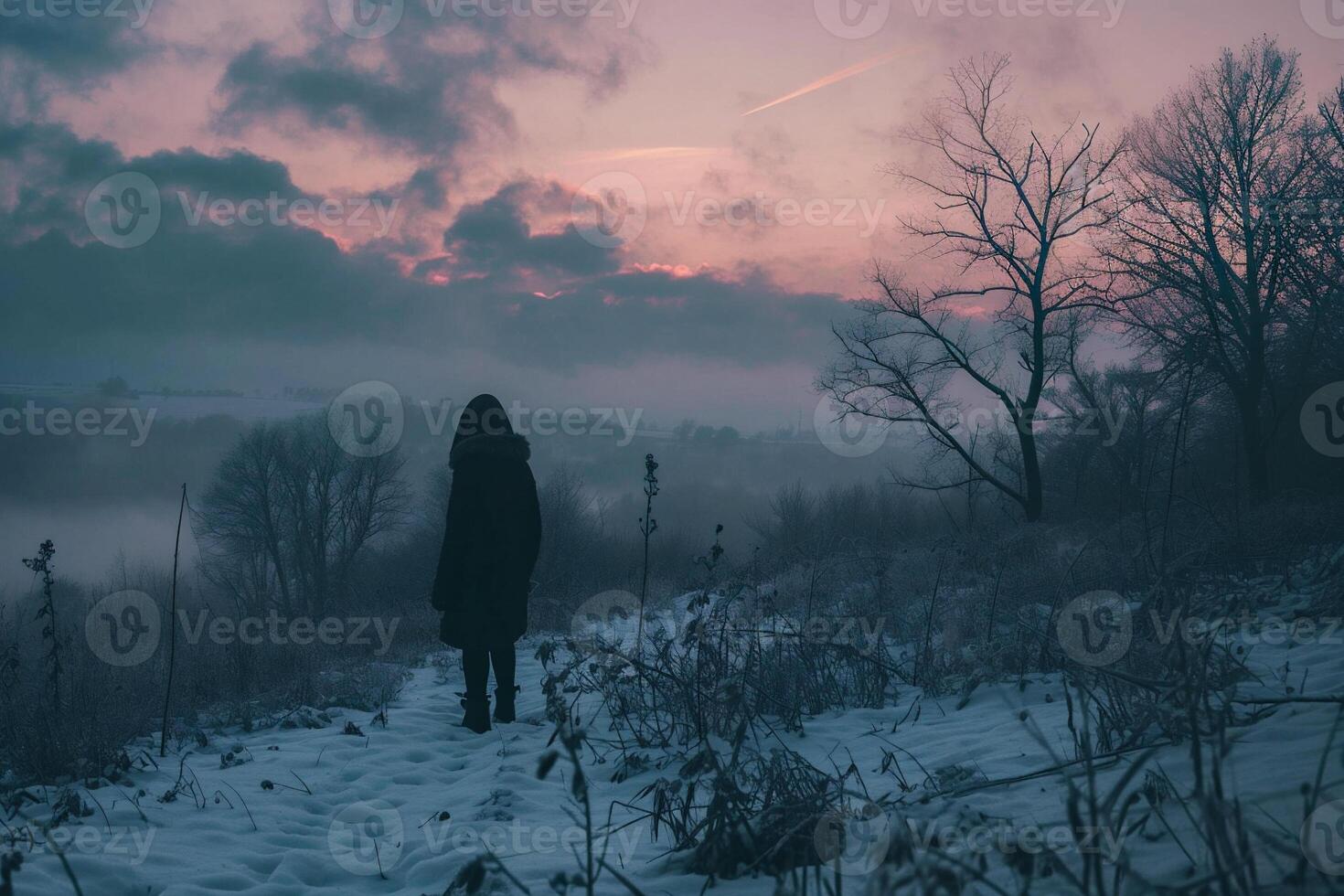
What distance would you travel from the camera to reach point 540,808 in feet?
12.5

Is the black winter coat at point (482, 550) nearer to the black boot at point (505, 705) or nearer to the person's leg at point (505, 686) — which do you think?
the person's leg at point (505, 686)

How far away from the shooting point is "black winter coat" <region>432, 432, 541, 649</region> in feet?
18.7

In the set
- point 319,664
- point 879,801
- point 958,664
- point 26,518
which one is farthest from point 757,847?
point 26,518

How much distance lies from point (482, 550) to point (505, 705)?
1.24 meters

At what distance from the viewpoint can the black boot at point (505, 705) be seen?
5.90 metres

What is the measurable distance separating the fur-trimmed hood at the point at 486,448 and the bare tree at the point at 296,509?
36.3 metres

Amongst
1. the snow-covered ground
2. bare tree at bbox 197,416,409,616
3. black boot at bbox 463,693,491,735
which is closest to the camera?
the snow-covered ground

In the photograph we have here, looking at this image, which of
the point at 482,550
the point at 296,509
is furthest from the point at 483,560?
the point at 296,509

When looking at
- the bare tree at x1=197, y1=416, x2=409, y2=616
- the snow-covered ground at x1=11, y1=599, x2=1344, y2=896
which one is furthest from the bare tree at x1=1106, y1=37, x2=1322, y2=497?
the bare tree at x1=197, y1=416, x2=409, y2=616

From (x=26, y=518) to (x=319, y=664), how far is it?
359 ft

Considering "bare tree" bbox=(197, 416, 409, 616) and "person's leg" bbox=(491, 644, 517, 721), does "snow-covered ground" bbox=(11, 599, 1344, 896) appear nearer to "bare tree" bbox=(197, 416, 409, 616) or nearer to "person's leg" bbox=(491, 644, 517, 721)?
"person's leg" bbox=(491, 644, 517, 721)

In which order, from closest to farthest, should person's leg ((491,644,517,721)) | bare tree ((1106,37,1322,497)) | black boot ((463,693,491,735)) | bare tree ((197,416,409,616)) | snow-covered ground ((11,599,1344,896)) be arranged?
1. snow-covered ground ((11,599,1344,896))
2. black boot ((463,693,491,735))
3. person's leg ((491,644,517,721))
4. bare tree ((1106,37,1322,497))
5. bare tree ((197,416,409,616))

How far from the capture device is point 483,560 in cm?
577

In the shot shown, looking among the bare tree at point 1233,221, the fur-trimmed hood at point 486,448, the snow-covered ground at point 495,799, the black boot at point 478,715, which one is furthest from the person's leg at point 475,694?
the bare tree at point 1233,221
